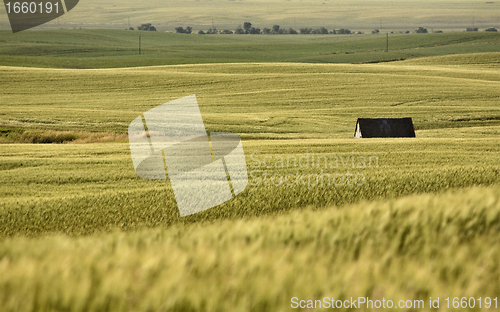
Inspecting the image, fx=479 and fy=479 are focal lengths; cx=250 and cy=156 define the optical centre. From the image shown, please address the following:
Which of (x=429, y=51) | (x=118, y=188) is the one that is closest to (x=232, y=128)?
(x=118, y=188)

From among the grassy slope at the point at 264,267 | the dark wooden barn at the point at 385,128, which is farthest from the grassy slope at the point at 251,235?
the dark wooden barn at the point at 385,128

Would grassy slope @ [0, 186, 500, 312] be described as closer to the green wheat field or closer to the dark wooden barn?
the green wheat field

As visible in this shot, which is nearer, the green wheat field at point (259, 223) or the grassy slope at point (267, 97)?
the green wheat field at point (259, 223)

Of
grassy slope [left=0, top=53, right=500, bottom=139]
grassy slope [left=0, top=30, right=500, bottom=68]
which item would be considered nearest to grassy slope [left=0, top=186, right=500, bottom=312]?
grassy slope [left=0, top=53, right=500, bottom=139]

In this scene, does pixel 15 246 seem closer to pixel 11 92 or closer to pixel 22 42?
pixel 11 92

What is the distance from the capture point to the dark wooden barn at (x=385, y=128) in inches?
1106

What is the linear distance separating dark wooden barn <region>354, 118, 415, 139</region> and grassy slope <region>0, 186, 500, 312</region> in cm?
2500

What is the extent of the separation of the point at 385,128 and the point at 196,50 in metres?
97.6

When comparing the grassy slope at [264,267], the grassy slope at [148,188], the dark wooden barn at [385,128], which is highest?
the grassy slope at [264,267]

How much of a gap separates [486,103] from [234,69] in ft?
99.0

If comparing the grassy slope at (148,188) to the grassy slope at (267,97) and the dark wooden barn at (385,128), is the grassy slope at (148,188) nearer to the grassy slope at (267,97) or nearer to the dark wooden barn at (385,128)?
the dark wooden barn at (385,128)

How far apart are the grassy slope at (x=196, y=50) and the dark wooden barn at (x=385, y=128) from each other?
60429 mm

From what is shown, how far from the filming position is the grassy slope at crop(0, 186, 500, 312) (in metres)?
2.08

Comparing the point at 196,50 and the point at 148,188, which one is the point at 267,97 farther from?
the point at 196,50
